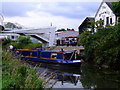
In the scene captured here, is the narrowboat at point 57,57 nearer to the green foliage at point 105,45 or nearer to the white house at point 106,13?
the green foliage at point 105,45

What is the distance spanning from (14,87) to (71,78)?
699 centimetres

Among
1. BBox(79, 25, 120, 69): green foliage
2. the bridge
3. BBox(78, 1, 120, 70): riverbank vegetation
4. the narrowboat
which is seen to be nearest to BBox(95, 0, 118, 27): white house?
BBox(78, 1, 120, 70): riverbank vegetation

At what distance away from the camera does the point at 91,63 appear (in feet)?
67.7

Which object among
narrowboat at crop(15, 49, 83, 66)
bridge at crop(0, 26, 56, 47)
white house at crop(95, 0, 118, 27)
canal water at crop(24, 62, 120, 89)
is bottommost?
canal water at crop(24, 62, 120, 89)

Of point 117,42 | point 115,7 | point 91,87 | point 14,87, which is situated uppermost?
point 115,7

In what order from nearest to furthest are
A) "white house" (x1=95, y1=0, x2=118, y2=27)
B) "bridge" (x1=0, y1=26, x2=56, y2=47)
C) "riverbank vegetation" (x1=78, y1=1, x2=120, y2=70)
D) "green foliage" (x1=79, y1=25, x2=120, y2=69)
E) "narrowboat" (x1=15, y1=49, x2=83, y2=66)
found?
"riverbank vegetation" (x1=78, y1=1, x2=120, y2=70), "green foliage" (x1=79, y1=25, x2=120, y2=69), "narrowboat" (x1=15, y1=49, x2=83, y2=66), "white house" (x1=95, y1=0, x2=118, y2=27), "bridge" (x1=0, y1=26, x2=56, y2=47)

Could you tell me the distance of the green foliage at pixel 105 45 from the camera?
611 inches

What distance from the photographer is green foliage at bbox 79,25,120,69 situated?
1551 centimetres

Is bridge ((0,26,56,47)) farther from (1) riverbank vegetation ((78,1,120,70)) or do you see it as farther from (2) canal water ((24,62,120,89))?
(2) canal water ((24,62,120,89))

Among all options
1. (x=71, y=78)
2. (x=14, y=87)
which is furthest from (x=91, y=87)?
(x=14, y=87)

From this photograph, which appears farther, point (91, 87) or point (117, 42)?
point (117, 42)

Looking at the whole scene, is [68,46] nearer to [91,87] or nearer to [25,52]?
[25,52]

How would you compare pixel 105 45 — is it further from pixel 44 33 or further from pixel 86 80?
pixel 44 33

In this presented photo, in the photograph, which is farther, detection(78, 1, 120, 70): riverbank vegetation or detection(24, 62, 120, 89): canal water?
detection(78, 1, 120, 70): riverbank vegetation
